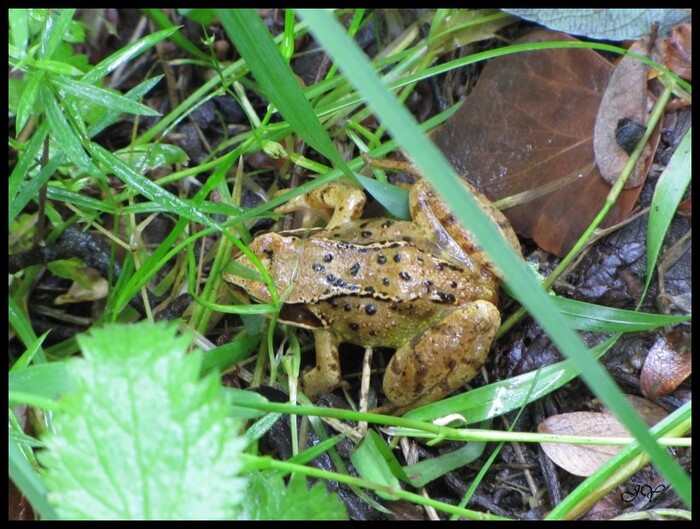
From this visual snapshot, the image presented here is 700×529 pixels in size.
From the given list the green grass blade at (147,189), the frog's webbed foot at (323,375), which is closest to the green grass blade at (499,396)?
the frog's webbed foot at (323,375)

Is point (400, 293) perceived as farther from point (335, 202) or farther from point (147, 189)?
point (147, 189)

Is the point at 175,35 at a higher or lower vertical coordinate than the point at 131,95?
higher

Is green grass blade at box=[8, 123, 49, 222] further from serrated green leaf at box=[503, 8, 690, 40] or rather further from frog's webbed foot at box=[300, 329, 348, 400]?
serrated green leaf at box=[503, 8, 690, 40]

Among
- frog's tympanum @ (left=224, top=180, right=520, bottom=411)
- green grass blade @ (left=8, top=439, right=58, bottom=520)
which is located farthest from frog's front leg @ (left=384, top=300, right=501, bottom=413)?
green grass blade @ (left=8, top=439, right=58, bottom=520)

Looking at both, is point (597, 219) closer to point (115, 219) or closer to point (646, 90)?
point (646, 90)

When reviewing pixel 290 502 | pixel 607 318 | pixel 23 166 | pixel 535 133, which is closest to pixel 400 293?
pixel 607 318
